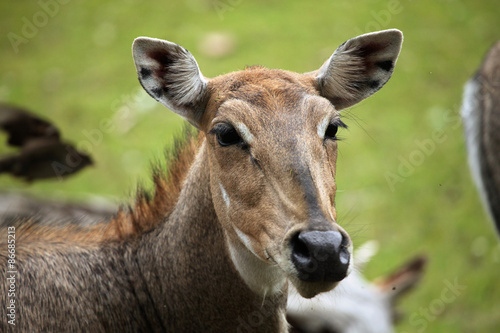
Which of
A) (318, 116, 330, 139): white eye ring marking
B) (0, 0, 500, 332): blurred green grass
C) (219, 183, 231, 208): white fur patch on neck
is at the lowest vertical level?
(0, 0, 500, 332): blurred green grass

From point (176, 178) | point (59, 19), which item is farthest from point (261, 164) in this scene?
point (59, 19)

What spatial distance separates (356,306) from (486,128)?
315 centimetres

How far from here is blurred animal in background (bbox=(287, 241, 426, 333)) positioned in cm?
757

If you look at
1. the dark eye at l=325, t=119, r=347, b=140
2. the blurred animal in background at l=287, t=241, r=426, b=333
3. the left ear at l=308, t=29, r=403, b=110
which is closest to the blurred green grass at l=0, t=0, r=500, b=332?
the blurred animal in background at l=287, t=241, r=426, b=333

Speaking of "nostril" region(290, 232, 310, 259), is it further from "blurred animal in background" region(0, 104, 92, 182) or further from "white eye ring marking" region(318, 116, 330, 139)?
"blurred animal in background" region(0, 104, 92, 182)

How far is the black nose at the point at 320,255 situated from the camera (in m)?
3.38

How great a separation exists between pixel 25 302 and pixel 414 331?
24.0 ft

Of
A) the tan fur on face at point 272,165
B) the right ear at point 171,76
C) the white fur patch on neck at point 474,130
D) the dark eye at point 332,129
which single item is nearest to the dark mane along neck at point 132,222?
the right ear at point 171,76

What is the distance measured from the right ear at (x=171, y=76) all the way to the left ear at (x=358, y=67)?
1068 millimetres

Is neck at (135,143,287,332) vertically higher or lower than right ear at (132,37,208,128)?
lower

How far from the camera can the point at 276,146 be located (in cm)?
394

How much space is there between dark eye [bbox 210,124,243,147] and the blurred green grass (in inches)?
239

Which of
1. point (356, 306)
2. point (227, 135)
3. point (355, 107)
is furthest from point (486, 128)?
point (355, 107)

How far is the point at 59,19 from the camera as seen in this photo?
17.4 metres
